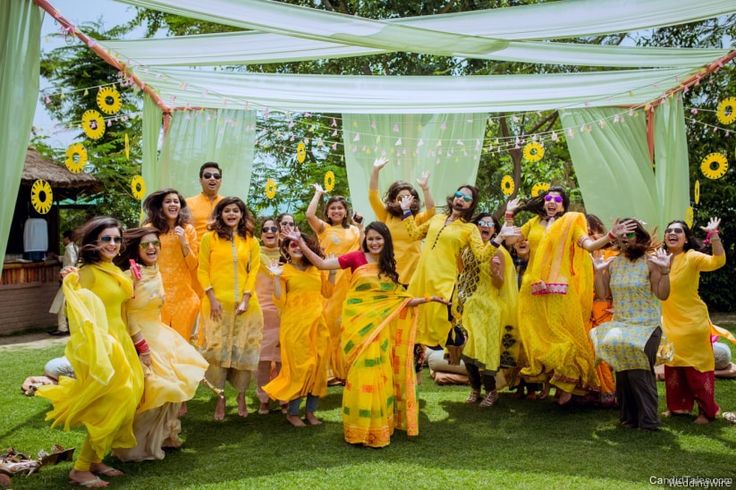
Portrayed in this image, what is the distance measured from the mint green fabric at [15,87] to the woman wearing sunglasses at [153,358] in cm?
71

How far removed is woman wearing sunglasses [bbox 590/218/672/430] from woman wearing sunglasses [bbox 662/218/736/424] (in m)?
0.42

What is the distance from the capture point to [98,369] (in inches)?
131

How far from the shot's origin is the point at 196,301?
17.0 ft

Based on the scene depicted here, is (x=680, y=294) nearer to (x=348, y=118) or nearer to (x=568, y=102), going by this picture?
(x=568, y=102)

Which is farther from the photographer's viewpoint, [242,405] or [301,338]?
[242,405]

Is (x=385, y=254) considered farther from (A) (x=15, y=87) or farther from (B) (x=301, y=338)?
(A) (x=15, y=87)

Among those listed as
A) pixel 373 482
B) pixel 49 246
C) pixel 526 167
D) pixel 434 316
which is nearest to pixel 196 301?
pixel 434 316

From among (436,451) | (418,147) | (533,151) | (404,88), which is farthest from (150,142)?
(436,451)

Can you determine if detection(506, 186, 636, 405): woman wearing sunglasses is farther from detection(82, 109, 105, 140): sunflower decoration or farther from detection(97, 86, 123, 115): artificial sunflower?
detection(82, 109, 105, 140): sunflower decoration

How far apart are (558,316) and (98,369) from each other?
3.30 meters

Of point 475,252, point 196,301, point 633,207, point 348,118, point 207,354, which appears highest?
point 348,118

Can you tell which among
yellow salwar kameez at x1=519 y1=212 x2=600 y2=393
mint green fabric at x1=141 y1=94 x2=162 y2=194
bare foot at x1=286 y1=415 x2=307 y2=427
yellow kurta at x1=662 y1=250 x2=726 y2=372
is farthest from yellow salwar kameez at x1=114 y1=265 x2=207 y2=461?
yellow kurta at x1=662 y1=250 x2=726 y2=372

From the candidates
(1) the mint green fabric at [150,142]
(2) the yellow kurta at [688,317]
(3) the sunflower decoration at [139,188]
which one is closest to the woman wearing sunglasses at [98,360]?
(3) the sunflower decoration at [139,188]

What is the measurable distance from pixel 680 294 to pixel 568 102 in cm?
254
